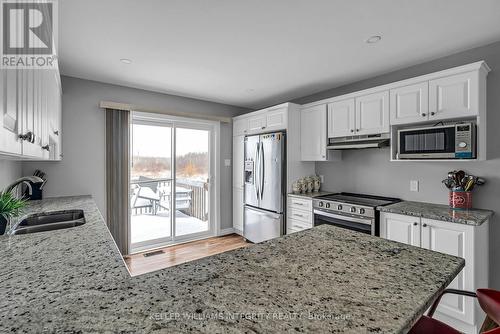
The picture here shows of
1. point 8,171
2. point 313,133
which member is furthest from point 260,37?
point 8,171

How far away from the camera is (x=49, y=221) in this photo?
2053 mm

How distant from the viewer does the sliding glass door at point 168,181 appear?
3.73 m

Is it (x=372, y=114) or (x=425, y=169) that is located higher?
(x=372, y=114)

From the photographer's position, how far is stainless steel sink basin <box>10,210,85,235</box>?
179cm

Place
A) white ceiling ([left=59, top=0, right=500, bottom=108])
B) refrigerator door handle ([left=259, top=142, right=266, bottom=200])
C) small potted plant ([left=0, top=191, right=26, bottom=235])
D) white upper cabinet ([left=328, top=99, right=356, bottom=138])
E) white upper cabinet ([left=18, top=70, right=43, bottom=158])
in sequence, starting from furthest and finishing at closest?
refrigerator door handle ([left=259, top=142, right=266, bottom=200]) → white upper cabinet ([left=328, top=99, right=356, bottom=138]) → white ceiling ([left=59, top=0, right=500, bottom=108]) → small potted plant ([left=0, top=191, right=26, bottom=235]) → white upper cabinet ([left=18, top=70, right=43, bottom=158])

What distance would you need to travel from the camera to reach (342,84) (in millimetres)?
3387

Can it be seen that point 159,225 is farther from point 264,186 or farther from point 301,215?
point 301,215

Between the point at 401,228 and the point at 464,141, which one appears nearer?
the point at 464,141

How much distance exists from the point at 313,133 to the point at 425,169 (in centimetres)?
141

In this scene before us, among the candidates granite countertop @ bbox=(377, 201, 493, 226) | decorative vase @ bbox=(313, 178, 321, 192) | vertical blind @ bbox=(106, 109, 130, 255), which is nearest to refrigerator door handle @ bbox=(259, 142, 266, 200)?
decorative vase @ bbox=(313, 178, 321, 192)

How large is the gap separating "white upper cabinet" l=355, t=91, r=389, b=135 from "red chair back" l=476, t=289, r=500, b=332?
207 cm

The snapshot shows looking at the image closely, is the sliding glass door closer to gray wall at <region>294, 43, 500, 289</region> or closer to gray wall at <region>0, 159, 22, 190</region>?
gray wall at <region>0, 159, 22, 190</region>

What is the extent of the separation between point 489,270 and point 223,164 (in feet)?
12.4

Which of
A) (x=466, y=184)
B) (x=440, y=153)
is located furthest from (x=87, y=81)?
(x=466, y=184)
